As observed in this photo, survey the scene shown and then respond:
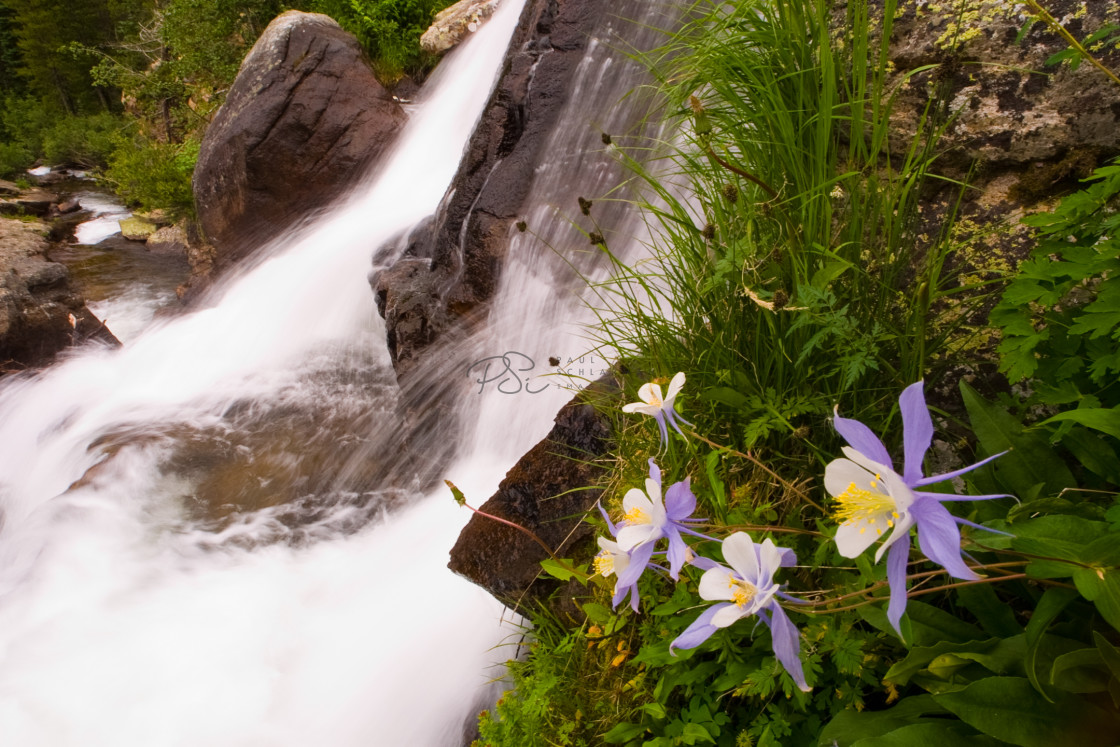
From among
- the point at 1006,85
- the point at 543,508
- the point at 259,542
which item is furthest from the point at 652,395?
the point at 259,542

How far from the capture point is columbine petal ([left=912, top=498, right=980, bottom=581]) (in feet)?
2.37

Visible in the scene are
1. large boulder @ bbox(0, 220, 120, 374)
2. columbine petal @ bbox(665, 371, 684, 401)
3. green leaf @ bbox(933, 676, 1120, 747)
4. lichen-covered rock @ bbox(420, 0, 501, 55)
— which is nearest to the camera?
green leaf @ bbox(933, 676, 1120, 747)

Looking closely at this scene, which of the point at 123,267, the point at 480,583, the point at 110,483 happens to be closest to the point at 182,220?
the point at 123,267

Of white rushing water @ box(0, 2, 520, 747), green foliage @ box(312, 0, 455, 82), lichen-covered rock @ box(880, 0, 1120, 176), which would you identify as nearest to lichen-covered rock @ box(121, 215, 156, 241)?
green foliage @ box(312, 0, 455, 82)

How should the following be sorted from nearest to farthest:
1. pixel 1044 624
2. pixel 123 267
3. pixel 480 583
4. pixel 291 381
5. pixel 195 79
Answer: pixel 1044 624 < pixel 480 583 < pixel 291 381 < pixel 123 267 < pixel 195 79

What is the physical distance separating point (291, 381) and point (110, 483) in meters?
1.46

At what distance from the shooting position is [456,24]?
9.03 m

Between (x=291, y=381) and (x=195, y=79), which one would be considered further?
(x=195, y=79)

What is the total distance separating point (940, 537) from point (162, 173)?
12583mm

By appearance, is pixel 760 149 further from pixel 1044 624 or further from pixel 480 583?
pixel 480 583

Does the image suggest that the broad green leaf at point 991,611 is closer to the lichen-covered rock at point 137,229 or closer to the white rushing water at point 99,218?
the lichen-covered rock at point 137,229

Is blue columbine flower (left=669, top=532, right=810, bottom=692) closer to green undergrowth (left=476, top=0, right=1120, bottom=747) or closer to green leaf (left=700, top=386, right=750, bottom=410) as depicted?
green undergrowth (left=476, top=0, right=1120, bottom=747)

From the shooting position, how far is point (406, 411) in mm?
4090

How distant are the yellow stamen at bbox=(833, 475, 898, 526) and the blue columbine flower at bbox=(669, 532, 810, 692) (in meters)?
0.12
